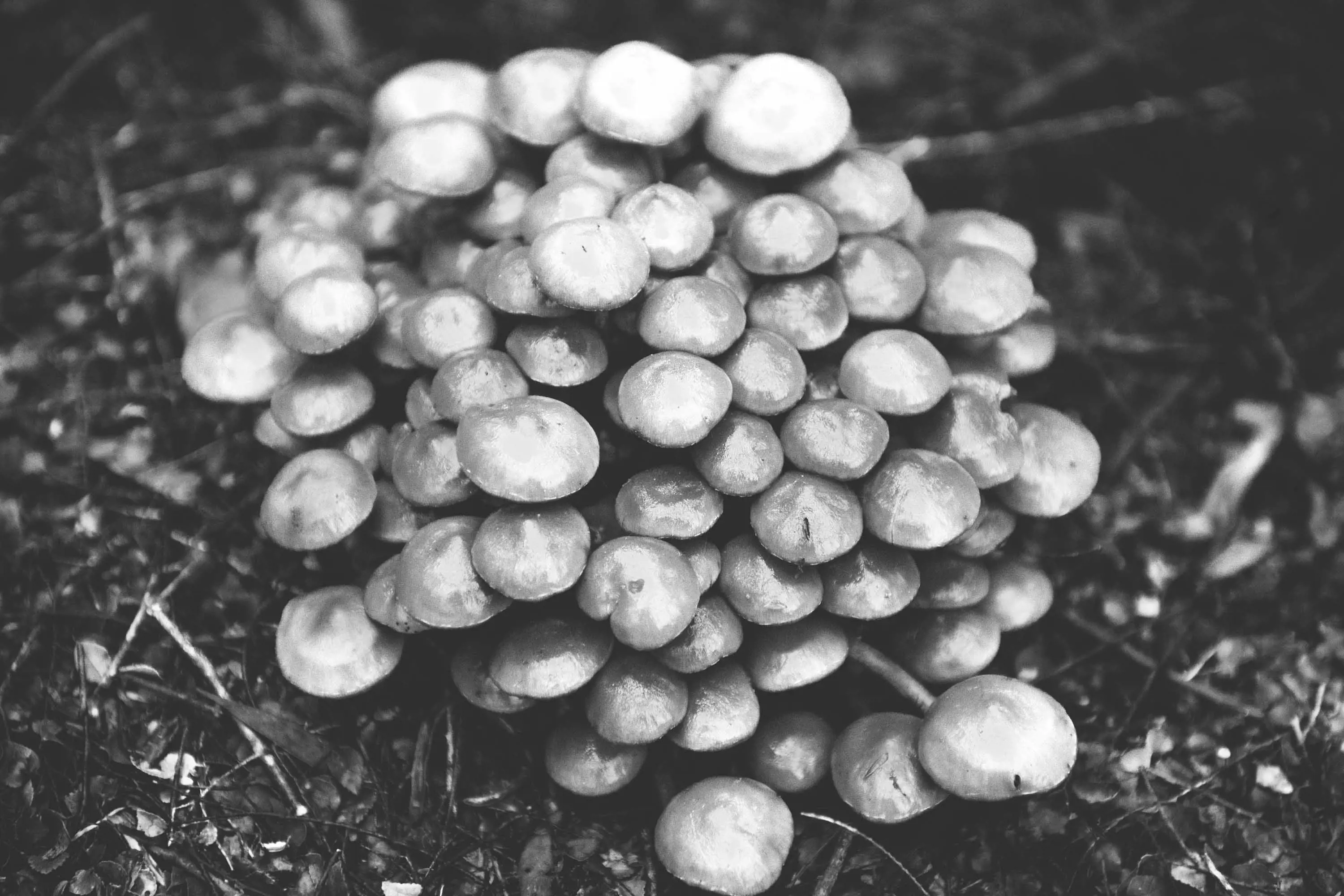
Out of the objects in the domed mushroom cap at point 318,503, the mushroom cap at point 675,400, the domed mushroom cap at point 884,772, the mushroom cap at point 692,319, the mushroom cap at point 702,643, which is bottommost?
the domed mushroom cap at point 884,772

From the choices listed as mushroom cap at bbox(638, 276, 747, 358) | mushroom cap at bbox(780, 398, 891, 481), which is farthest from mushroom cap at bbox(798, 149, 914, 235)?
mushroom cap at bbox(780, 398, 891, 481)

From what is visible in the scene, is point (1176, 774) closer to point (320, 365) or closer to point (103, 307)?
point (320, 365)

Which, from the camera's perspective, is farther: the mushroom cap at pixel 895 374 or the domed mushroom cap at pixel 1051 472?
the domed mushroom cap at pixel 1051 472

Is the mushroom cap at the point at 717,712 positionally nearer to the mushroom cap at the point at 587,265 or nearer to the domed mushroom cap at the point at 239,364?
the mushroom cap at the point at 587,265

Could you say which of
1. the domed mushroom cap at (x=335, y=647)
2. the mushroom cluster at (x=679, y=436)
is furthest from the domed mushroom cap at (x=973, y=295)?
the domed mushroom cap at (x=335, y=647)

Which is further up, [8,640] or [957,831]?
[8,640]

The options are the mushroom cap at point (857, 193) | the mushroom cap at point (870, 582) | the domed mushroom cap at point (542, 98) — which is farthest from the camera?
the domed mushroom cap at point (542, 98)

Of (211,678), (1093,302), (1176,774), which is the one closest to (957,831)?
(1176,774)
